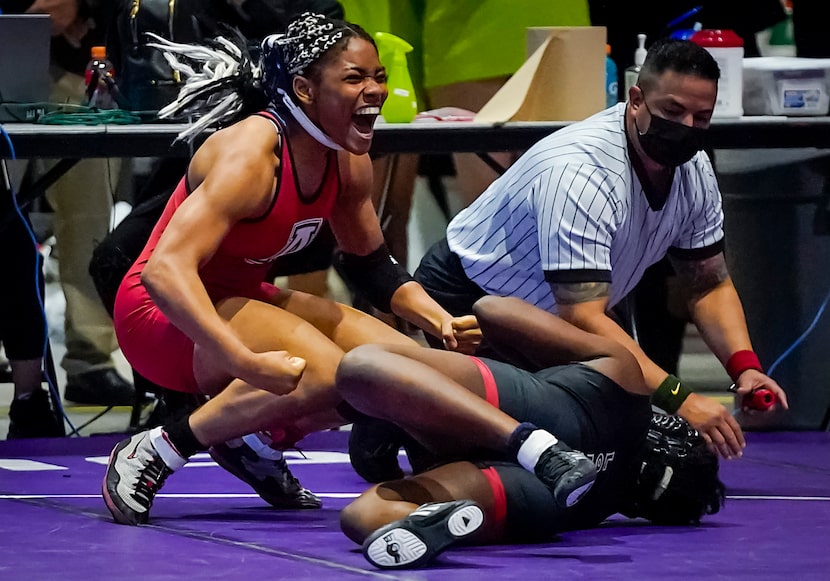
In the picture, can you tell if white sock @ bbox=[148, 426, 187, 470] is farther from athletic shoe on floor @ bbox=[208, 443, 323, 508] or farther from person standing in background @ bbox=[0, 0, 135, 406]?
person standing in background @ bbox=[0, 0, 135, 406]

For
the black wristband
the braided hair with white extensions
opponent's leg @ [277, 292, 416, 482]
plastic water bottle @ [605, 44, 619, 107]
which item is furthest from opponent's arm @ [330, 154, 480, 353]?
plastic water bottle @ [605, 44, 619, 107]

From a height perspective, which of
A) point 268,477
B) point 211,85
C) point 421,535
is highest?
point 211,85

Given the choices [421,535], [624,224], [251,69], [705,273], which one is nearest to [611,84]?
[705,273]

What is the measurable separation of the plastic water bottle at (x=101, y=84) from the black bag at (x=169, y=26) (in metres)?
0.10

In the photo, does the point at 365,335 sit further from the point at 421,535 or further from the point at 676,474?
the point at 421,535

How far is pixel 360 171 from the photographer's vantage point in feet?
12.3

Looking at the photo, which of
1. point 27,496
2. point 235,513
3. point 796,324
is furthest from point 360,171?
point 796,324

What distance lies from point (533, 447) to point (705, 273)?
4.15 ft

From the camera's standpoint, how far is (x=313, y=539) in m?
3.22

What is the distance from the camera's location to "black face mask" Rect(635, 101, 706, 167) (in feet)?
12.1

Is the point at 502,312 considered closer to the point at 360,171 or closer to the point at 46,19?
the point at 360,171

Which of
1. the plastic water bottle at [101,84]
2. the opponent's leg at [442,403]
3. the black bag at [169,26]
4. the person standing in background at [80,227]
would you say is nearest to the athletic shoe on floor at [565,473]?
the opponent's leg at [442,403]

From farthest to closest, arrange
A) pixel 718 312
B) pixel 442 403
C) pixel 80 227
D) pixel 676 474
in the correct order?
1. pixel 80 227
2. pixel 718 312
3. pixel 676 474
4. pixel 442 403

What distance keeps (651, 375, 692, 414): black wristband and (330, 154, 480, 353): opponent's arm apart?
559mm
